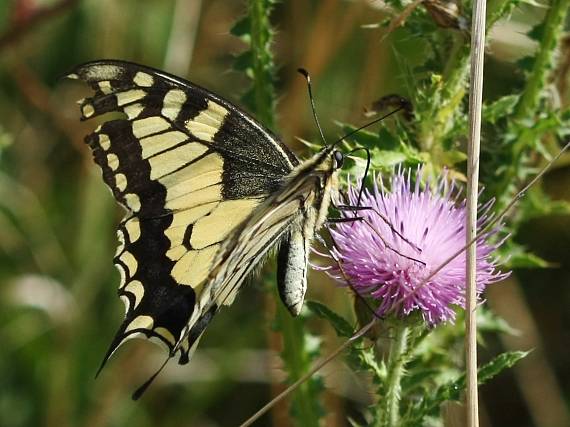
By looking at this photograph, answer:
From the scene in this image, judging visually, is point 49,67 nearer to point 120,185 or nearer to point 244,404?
point 244,404

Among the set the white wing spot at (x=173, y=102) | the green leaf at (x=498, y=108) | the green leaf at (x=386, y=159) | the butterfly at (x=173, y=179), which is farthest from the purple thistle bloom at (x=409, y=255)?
the white wing spot at (x=173, y=102)

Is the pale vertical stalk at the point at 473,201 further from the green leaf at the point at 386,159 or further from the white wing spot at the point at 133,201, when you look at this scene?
the white wing spot at the point at 133,201

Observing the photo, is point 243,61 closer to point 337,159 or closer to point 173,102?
point 173,102

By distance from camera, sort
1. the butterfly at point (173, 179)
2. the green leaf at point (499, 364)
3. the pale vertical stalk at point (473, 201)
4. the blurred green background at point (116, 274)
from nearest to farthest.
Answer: the pale vertical stalk at point (473, 201), the green leaf at point (499, 364), the butterfly at point (173, 179), the blurred green background at point (116, 274)

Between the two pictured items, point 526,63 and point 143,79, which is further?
point 526,63

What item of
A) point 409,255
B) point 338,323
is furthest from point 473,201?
point 338,323

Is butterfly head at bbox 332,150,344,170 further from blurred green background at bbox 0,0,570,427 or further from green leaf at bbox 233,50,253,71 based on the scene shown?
blurred green background at bbox 0,0,570,427

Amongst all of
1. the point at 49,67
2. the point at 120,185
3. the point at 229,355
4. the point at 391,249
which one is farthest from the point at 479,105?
the point at 49,67

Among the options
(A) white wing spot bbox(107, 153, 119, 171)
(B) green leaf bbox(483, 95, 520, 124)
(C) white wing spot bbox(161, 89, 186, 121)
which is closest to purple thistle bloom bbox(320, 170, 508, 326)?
(B) green leaf bbox(483, 95, 520, 124)
